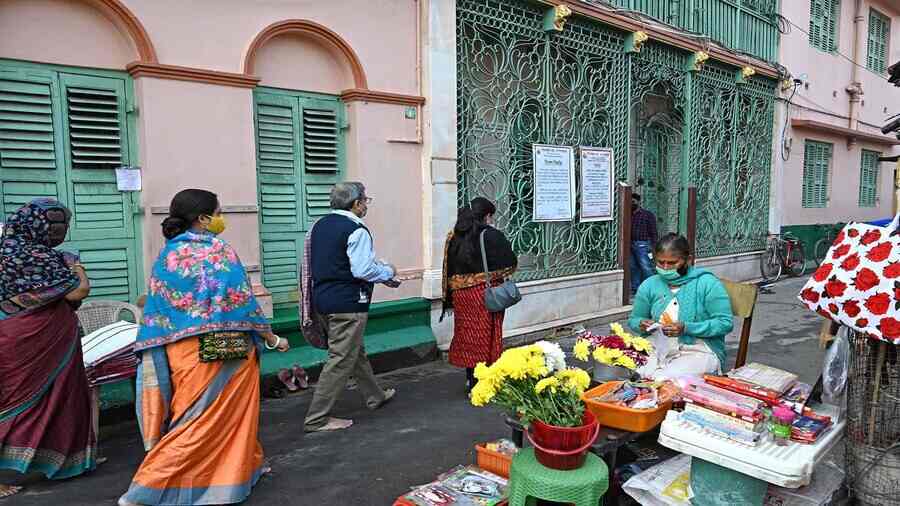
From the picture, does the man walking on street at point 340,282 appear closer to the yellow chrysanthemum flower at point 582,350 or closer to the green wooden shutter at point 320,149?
the green wooden shutter at point 320,149

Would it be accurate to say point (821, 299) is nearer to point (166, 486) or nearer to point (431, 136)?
point (166, 486)

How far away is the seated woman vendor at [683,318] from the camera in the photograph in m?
3.36

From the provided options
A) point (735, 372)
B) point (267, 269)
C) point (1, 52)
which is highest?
point (1, 52)

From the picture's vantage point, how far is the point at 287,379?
4.70m

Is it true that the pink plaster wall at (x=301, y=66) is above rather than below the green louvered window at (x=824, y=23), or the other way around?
below

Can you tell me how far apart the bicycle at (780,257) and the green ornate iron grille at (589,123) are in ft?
2.15

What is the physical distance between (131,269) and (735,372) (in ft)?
13.0

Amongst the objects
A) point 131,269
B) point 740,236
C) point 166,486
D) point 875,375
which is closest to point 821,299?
point 875,375

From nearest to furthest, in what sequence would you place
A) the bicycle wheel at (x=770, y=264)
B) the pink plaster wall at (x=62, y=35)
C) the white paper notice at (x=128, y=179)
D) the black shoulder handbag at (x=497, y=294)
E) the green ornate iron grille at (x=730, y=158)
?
the pink plaster wall at (x=62, y=35) < the white paper notice at (x=128, y=179) < the black shoulder handbag at (x=497, y=294) < the green ornate iron grille at (x=730, y=158) < the bicycle wheel at (x=770, y=264)

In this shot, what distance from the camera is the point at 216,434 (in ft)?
9.77

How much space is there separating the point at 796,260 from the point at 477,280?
9096 millimetres

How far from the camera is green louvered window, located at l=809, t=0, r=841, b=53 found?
11672 millimetres

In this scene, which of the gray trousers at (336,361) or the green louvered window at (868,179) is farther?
the green louvered window at (868,179)

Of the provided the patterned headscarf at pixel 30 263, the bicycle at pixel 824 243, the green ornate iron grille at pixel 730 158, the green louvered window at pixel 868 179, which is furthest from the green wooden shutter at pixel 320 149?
the green louvered window at pixel 868 179
